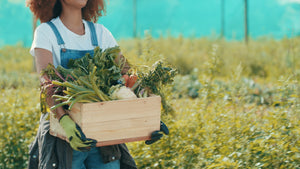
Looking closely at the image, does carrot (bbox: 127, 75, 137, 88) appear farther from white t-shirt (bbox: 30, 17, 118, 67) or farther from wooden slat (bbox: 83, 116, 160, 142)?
white t-shirt (bbox: 30, 17, 118, 67)

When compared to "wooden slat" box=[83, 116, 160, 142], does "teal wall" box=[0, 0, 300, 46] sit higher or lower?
higher

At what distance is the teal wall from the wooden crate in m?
11.6

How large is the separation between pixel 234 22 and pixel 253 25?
935 millimetres

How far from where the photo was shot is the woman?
2.16 meters

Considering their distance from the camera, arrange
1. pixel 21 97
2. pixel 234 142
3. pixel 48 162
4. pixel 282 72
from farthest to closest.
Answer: pixel 282 72 < pixel 21 97 < pixel 234 142 < pixel 48 162

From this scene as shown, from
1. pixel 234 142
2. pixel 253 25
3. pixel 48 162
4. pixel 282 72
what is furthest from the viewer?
pixel 253 25

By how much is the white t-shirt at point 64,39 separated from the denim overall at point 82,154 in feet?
0.07

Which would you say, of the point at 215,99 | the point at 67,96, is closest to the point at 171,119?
the point at 215,99

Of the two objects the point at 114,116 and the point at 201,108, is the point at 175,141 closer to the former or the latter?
the point at 201,108

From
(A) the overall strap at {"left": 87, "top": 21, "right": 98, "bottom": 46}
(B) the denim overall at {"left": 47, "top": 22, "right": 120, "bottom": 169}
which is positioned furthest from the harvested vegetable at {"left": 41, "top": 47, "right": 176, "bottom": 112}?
(A) the overall strap at {"left": 87, "top": 21, "right": 98, "bottom": 46}

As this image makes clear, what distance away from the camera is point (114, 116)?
1.89 m

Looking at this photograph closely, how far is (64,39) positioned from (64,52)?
0.09 meters

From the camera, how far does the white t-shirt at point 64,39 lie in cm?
219

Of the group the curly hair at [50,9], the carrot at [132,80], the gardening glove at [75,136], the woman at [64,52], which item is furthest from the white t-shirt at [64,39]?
the gardening glove at [75,136]
